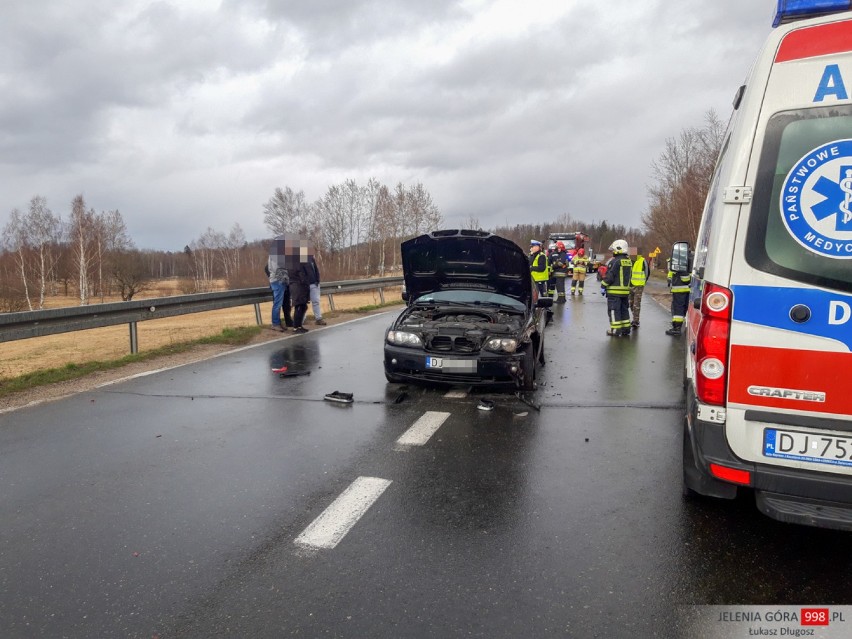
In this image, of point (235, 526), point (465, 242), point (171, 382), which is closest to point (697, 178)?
point (465, 242)

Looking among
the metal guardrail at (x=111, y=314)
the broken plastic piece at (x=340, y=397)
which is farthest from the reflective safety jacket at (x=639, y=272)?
the metal guardrail at (x=111, y=314)

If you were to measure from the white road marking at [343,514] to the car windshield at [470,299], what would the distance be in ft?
11.2

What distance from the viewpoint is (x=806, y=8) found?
278cm

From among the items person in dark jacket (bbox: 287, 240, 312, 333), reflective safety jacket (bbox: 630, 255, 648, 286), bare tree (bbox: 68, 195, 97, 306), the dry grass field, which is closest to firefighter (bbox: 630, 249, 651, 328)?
reflective safety jacket (bbox: 630, 255, 648, 286)

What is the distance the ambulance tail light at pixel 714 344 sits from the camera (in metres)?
2.60

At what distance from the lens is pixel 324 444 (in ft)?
14.6

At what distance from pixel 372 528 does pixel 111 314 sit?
7.20m

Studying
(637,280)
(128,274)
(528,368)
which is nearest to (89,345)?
(528,368)

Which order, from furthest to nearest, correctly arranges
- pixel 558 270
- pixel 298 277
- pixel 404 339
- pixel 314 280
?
1. pixel 558 270
2. pixel 314 280
3. pixel 298 277
4. pixel 404 339

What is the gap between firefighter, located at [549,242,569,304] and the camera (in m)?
16.5

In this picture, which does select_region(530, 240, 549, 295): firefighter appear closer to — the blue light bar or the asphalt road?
the asphalt road

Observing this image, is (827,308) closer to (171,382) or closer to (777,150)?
(777,150)

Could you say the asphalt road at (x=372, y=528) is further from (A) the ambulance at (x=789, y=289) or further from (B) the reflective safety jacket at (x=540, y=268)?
(B) the reflective safety jacket at (x=540, y=268)

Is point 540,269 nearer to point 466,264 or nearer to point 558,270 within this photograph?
point 558,270
